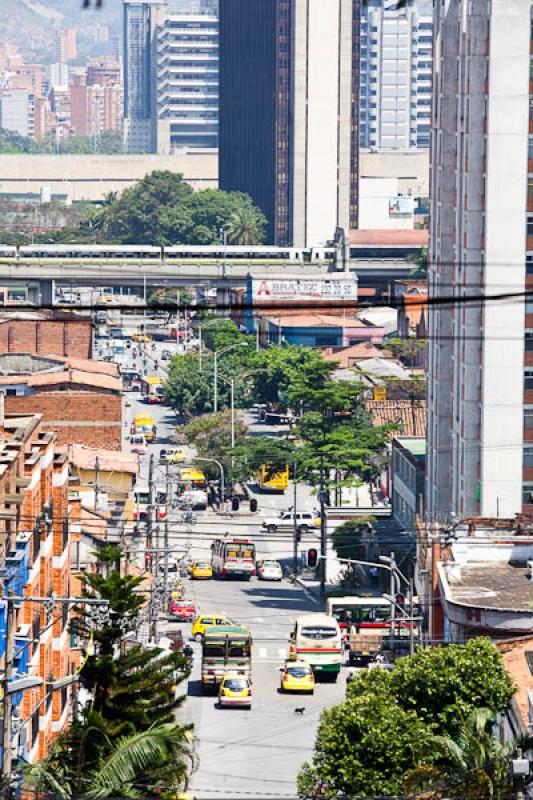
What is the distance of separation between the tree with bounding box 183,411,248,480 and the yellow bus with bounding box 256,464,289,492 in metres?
1.44

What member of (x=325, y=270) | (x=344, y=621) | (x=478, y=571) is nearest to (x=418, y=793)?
(x=478, y=571)

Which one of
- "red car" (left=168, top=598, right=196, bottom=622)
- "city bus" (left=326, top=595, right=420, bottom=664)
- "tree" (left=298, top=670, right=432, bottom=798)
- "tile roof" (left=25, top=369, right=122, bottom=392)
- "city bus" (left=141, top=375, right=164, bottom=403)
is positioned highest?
"tree" (left=298, top=670, right=432, bottom=798)

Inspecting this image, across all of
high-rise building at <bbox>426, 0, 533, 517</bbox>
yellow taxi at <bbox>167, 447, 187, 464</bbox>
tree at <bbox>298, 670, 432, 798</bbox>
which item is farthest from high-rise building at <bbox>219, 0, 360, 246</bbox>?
tree at <bbox>298, 670, 432, 798</bbox>

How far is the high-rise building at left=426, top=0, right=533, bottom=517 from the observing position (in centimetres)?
6238

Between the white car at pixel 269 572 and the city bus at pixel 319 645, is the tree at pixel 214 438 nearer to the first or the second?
the white car at pixel 269 572

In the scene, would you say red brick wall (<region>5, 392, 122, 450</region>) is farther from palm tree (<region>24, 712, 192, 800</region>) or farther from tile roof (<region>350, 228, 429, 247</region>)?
tile roof (<region>350, 228, 429, 247</region>)

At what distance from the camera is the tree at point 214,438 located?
80.1 metres

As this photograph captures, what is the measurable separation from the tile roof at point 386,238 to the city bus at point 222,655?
11302 centimetres

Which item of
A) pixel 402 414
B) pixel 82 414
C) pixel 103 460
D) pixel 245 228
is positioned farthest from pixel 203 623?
pixel 245 228

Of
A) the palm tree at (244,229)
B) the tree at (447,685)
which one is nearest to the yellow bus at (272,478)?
the tree at (447,685)

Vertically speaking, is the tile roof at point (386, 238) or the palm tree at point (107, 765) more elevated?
the palm tree at point (107, 765)

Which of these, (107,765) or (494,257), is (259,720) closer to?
(107,765)

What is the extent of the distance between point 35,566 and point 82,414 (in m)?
43.5

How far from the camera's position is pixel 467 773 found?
2330cm
